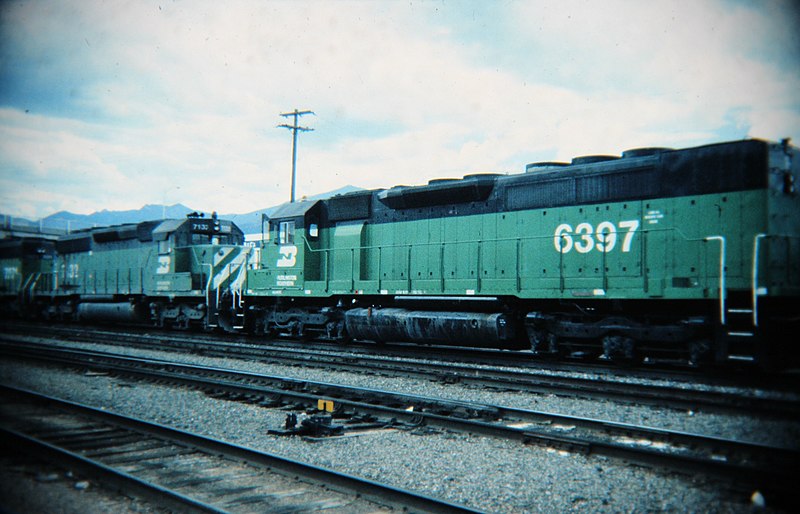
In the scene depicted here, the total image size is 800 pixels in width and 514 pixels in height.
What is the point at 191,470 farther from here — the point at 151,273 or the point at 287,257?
the point at 151,273

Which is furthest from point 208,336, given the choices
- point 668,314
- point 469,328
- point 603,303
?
point 668,314

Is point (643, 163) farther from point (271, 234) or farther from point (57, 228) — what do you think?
point (57, 228)

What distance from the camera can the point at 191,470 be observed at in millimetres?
5117

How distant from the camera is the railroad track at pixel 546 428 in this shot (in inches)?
176

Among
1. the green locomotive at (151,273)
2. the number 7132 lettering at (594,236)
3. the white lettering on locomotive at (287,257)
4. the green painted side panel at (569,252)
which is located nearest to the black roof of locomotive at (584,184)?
the green painted side panel at (569,252)

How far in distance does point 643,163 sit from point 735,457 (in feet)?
19.9

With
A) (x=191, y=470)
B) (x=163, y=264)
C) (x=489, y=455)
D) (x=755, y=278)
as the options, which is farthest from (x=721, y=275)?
(x=163, y=264)

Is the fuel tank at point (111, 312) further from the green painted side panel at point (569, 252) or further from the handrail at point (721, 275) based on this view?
the handrail at point (721, 275)

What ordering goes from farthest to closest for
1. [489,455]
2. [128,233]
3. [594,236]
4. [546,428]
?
[128,233]
[594,236]
[546,428]
[489,455]

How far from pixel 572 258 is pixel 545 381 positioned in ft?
8.73

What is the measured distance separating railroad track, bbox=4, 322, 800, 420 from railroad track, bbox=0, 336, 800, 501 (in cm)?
52

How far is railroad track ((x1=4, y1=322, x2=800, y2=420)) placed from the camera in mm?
6629

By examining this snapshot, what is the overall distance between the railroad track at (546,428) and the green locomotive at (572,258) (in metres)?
3.20

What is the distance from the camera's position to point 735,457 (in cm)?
501
